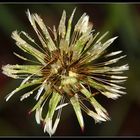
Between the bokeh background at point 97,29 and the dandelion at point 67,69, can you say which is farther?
the bokeh background at point 97,29

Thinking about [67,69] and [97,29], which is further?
[97,29]

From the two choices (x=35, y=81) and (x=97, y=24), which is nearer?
(x=35, y=81)

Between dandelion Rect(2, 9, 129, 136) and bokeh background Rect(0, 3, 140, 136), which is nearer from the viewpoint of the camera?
dandelion Rect(2, 9, 129, 136)

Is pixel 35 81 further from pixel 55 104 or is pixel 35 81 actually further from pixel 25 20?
pixel 25 20
